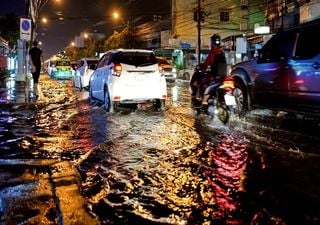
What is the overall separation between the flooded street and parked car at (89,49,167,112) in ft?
2.91

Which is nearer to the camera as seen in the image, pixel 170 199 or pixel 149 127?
pixel 170 199

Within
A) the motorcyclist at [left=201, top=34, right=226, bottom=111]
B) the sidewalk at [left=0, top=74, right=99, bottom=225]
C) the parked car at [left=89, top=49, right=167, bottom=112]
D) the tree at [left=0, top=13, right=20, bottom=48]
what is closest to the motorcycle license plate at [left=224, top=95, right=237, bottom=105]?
the motorcyclist at [left=201, top=34, right=226, bottom=111]

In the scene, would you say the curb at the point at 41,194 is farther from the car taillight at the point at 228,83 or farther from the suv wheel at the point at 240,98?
the suv wheel at the point at 240,98

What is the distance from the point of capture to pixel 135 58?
12648 millimetres

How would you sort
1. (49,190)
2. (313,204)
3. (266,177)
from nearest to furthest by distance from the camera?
(313,204) < (49,190) < (266,177)

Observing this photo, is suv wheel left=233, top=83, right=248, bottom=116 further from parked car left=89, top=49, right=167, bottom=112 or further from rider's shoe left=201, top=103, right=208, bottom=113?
parked car left=89, top=49, right=167, bottom=112

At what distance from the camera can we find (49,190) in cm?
514

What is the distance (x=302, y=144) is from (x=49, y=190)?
4.54m

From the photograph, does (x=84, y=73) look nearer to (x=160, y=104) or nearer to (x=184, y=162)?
(x=160, y=104)

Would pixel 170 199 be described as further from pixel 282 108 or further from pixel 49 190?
pixel 282 108

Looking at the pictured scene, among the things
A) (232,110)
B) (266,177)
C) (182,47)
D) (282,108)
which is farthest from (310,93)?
(182,47)

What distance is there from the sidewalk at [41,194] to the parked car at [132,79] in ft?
19.3

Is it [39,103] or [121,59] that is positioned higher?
[121,59]

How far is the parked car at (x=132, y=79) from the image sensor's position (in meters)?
12.3
